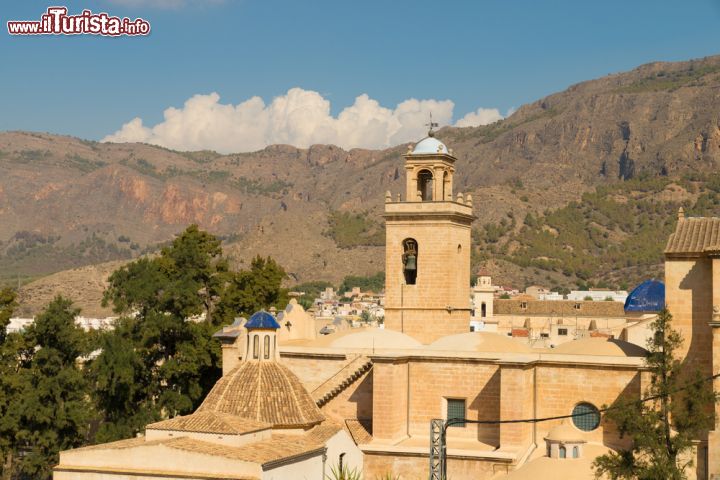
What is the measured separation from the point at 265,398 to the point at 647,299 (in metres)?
22.3

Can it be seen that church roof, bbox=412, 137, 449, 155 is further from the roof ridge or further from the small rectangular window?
the small rectangular window

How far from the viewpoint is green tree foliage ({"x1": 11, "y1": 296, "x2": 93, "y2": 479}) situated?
136 feet

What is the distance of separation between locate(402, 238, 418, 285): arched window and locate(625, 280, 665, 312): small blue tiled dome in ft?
Answer: 40.6

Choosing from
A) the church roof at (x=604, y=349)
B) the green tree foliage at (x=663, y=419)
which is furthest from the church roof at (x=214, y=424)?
the church roof at (x=604, y=349)

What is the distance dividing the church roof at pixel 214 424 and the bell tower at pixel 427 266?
10291 mm

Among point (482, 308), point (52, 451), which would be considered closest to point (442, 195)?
point (52, 451)

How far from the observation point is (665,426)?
2939cm

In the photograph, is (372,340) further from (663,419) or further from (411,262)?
(663,419)

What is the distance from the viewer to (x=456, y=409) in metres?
35.3

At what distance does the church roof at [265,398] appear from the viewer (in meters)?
32.8

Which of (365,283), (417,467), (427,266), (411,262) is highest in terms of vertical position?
(365,283)

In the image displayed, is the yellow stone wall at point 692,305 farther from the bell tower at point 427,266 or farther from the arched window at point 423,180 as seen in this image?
the arched window at point 423,180

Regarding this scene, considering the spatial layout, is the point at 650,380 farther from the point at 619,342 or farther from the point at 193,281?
the point at 193,281

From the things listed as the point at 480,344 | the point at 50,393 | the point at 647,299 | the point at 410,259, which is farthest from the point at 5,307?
the point at 647,299
